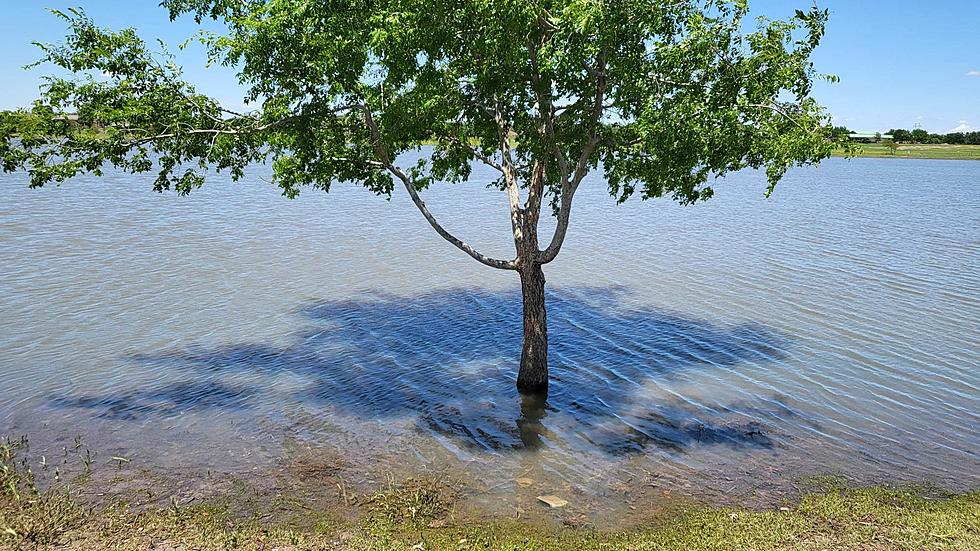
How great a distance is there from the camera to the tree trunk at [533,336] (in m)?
17.0

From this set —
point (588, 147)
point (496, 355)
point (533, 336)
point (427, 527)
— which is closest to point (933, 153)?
point (496, 355)

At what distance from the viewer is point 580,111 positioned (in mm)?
16078

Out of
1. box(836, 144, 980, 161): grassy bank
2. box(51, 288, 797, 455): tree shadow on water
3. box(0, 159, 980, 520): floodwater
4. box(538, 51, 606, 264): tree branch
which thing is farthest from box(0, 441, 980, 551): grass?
box(836, 144, 980, 161): grassy bank

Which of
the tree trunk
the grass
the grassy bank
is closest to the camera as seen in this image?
the grass

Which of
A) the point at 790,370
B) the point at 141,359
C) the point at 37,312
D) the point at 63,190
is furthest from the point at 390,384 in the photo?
the point at 63,190

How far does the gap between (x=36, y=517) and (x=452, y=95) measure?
9955 mm

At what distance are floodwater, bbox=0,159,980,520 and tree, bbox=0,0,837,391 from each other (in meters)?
4.88

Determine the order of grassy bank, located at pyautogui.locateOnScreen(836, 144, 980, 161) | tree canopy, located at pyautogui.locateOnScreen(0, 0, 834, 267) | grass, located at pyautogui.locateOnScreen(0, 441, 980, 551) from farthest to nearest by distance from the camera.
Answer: grassy bank, located at pyautogui.locateOnScreen(836, 144, 980, 161) → tree canopy, located at pyautogui.locateOnScreen(0, 0, 834, 267) → grass, located at pyautogui.locateOnScreen(0, 441, 980, 551)

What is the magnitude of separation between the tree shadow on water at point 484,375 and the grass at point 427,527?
122 inches

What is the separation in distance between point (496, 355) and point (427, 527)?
9731 millimetres

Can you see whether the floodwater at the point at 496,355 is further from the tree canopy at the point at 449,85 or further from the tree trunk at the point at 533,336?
the tree canopy at the point at 449,85

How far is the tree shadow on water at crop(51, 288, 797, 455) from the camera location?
15.9 meters

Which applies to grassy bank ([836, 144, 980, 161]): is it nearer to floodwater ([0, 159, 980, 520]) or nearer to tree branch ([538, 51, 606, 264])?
floodwater ([0, 159, 980, 520])

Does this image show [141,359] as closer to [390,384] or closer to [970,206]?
[390,384]
